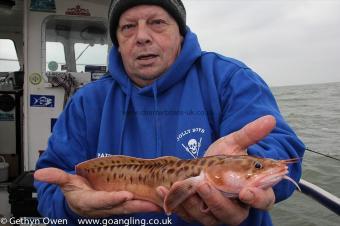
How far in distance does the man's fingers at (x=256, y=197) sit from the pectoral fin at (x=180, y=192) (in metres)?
0.22

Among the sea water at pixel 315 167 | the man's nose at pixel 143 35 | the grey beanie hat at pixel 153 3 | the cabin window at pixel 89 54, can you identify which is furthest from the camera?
the sea water at pixel 315 167

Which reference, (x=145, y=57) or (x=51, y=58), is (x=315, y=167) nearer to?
(x=51, y=58)

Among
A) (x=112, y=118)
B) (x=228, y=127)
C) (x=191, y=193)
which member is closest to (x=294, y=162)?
(x=228, y=127)

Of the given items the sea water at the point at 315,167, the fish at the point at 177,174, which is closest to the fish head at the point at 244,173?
the fish at the point at 177,174

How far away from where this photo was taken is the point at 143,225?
236cm

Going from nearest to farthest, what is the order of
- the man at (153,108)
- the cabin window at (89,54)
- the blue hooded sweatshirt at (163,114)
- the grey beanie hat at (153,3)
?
the man at (153,108) → the blue hooded sweatshirt at (163,114) → the grey beanie hat at (153,3) → the cabin window at (89,54)

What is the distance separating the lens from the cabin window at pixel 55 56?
642 cm

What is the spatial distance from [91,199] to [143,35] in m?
1.00

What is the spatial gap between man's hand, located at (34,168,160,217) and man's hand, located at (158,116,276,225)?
0.18m

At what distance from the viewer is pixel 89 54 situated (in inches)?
265

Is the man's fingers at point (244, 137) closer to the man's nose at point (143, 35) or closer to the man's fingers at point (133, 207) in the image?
the man's fingers at point (133, 207)

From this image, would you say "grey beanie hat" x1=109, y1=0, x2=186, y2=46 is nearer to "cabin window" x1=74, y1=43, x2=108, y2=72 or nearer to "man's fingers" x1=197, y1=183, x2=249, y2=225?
"man's fingers" x1=197, y1=183, x2=249, y2=225

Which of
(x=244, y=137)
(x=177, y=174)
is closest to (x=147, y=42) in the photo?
(x=177, y=174)

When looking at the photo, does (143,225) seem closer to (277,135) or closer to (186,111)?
(186,111)
